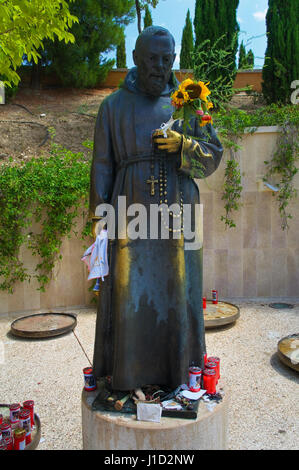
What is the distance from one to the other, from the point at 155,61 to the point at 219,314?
11.5ft

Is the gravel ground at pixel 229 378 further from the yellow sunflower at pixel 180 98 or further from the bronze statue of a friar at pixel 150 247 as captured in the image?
the yellow sunflower at pixel 180 98

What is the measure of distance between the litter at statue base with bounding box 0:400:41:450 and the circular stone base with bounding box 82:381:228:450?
61 cm

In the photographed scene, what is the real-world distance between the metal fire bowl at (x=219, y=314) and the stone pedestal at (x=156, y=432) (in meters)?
2.66

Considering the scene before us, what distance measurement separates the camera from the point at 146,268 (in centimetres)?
187

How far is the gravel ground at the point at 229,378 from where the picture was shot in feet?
8.23

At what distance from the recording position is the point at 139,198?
1884 millimetres

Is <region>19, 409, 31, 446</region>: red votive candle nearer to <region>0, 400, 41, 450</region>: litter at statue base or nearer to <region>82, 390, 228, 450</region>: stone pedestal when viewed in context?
<region>0, 400, 41, 450</region>: litter at statue base

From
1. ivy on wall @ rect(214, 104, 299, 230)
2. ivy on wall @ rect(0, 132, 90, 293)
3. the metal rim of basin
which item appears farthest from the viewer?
ivy on wall @ rect(214, 104, 299, 230)

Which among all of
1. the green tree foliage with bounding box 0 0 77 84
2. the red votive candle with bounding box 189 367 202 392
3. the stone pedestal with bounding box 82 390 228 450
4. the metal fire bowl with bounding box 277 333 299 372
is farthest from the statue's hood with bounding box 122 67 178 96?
the metal fire bowl with bounding box 277 333 299 372

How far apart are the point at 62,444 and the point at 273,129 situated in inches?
196

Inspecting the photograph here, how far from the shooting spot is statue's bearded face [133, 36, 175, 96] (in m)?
1.74

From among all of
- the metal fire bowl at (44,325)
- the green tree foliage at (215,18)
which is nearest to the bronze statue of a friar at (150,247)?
the metal fire bowl at (44,325)

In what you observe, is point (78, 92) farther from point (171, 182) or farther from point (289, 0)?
point (171, 182)

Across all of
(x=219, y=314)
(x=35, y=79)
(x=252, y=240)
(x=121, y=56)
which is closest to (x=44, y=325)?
(x=219, y=314)
